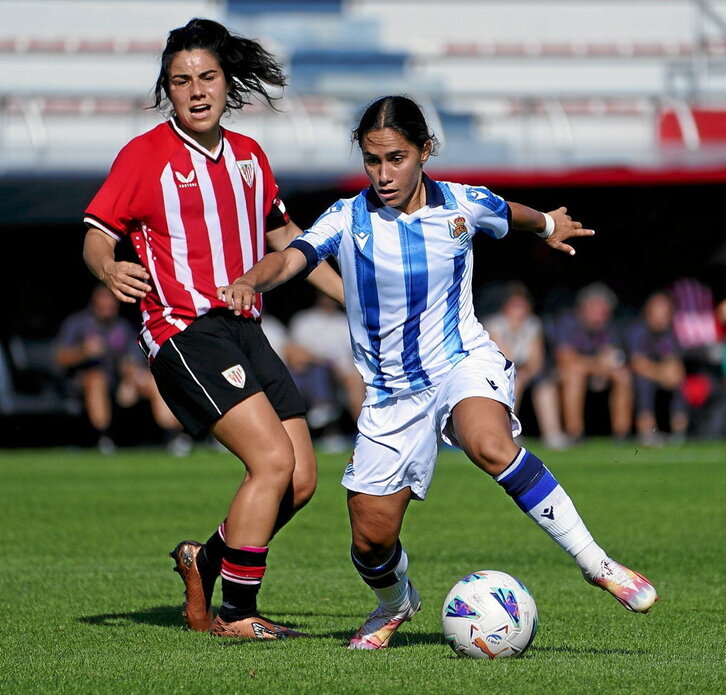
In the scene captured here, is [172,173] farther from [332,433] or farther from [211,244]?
[332,433]

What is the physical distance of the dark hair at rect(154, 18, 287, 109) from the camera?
19.8ft

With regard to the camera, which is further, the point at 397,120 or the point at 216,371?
the point at 216,371

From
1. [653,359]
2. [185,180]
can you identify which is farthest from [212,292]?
[653,359]

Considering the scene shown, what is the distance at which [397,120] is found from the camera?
5508 millimetres

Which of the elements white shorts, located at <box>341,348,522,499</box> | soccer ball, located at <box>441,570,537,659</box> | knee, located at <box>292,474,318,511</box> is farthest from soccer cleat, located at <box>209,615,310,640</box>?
soccer ball, located at <box>441,570,537,659</box>

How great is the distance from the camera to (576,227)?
599 cm

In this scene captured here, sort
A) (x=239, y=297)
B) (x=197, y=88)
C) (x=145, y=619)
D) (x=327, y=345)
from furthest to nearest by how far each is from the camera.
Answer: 1. (x=327, y=345)
2. (x=145, y=619)
3. (x=197, y=88)
4. (x=239, y=297)

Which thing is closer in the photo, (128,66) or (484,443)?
(484,443)

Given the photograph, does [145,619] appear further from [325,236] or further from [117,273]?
[325,236]

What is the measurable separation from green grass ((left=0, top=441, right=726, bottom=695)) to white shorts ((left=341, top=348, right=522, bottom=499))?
0.67 metres

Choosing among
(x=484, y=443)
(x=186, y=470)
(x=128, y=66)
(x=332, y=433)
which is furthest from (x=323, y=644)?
(x=128, y=66)

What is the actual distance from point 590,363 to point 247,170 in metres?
12.1

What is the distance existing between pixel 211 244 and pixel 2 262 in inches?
538

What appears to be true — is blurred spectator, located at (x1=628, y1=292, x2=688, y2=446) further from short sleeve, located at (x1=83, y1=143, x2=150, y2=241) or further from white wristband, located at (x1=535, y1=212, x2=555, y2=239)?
short sleeve, located at (x1=83, y1=143, x2=150, y2=241)
